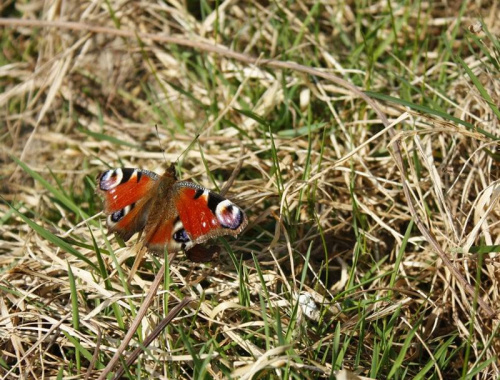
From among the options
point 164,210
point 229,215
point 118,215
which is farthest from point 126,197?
point 229,215

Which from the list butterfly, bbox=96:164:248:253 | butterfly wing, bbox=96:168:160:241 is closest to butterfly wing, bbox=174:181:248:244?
butterfly, bbox=96:164:248:253

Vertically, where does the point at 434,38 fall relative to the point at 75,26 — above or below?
below

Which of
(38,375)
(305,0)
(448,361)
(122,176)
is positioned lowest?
(448,361)

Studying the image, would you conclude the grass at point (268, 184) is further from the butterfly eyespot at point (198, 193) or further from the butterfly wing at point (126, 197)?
the butterfly eyespot at point (198, 193)

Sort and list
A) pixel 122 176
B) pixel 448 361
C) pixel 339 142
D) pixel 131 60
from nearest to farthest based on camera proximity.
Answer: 1. pixel 448 361
2. pixel 122 176
3. pixel 339 142
4. pixel 131 60

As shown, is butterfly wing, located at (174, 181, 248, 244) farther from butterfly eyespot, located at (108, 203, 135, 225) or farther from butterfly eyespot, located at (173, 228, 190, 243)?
butterfly eyespot, located at (108, 203, 135, 225)

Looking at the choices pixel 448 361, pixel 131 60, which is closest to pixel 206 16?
pixel 131 60

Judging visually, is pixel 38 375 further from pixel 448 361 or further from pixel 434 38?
pixel 434 38
